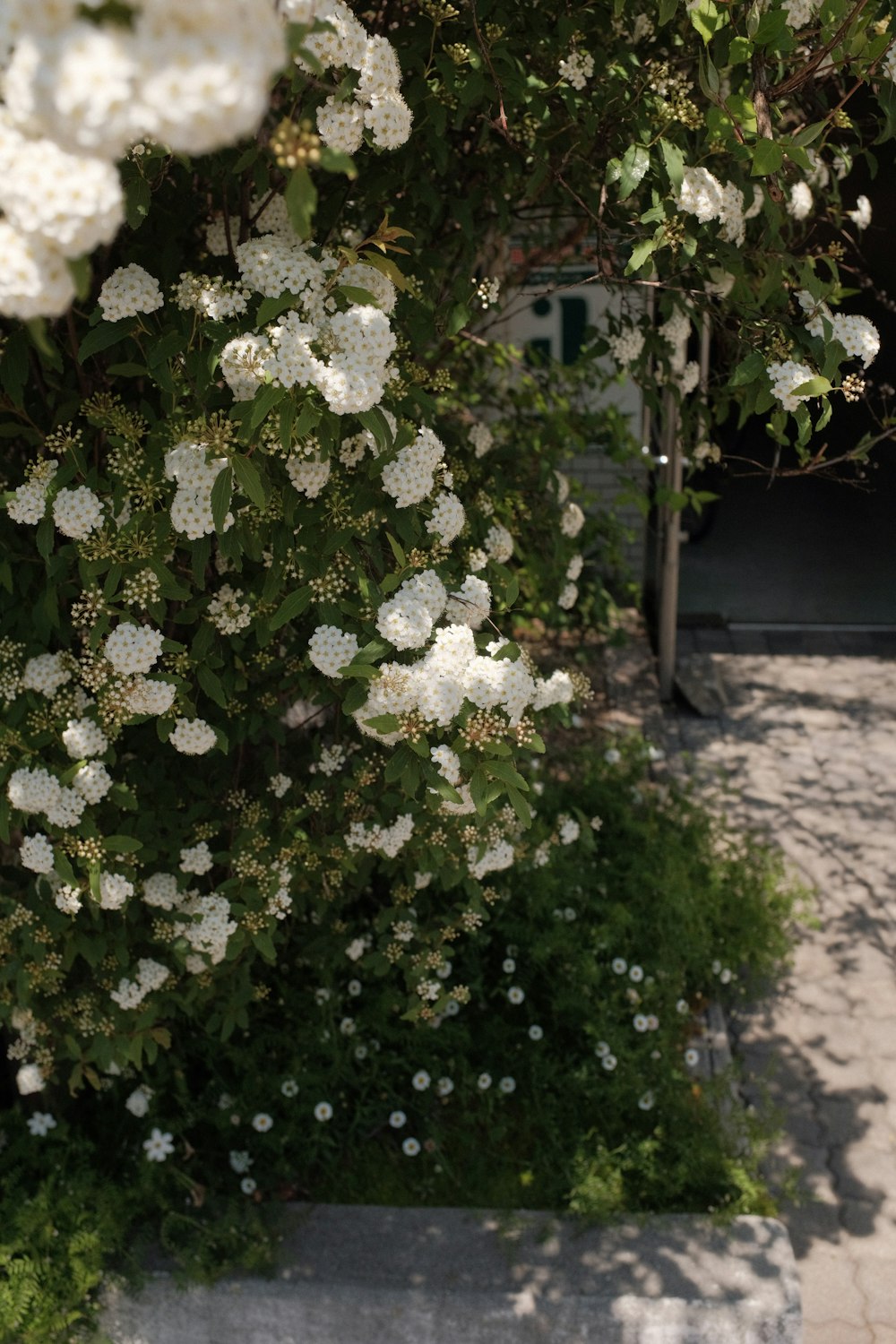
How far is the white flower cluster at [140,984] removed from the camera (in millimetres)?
2889

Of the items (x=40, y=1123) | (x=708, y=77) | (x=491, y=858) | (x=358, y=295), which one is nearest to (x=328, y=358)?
(x=358, y=295)

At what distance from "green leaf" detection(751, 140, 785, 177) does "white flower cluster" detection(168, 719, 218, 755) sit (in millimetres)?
1475

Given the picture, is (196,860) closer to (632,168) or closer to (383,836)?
(383,836)

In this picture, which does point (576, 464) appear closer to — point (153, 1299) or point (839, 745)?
point (839, 745)

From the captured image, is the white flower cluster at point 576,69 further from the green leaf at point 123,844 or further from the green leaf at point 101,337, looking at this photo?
the green leaf at point 123,844

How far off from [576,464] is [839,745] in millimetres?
2199

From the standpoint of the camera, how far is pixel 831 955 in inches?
177

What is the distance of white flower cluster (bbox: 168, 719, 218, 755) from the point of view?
8.21 feet

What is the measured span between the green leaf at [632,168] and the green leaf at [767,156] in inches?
10.0

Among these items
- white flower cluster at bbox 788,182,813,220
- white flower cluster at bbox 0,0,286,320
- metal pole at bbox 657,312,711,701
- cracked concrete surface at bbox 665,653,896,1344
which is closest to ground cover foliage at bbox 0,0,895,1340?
white flower cluster at bbox 0,0,286,320

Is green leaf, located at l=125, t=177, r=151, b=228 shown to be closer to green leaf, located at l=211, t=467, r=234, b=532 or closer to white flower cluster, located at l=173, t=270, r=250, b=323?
white flower cluster, located at l=173, t=270, r=250, b=323

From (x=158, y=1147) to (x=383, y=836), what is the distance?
1.10m

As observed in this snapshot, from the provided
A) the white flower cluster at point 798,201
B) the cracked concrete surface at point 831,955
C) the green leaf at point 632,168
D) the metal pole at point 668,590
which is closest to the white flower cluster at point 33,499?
the green leaf at point 632,168

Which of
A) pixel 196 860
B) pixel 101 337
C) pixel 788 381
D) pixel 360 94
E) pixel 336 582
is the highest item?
pixel 360 94
